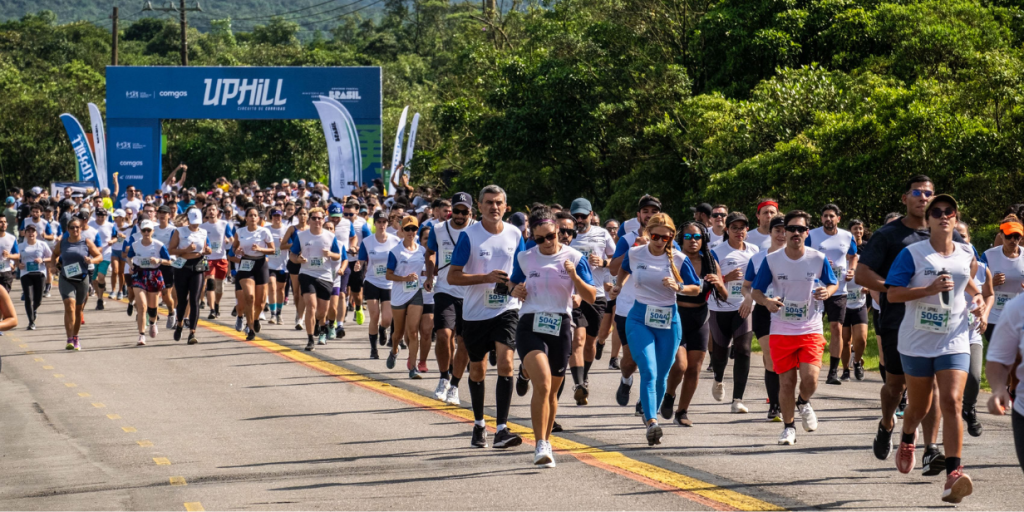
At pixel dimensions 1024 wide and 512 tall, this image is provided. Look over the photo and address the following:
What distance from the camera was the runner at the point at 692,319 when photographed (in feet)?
33.2

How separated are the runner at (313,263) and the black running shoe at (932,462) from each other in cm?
978

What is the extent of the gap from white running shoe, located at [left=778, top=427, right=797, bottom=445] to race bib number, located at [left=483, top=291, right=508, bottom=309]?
238cm

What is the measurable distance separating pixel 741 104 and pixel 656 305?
45.4 ft

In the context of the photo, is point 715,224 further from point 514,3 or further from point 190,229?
point 514,3

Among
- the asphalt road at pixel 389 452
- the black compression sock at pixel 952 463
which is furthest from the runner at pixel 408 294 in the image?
the black compression sock at pixel 952 463

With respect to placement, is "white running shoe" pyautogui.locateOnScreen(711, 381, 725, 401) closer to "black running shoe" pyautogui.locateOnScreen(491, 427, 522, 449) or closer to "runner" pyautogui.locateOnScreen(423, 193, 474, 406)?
"runner" pyautogui.locateOnScreen(423, 193, 474, 406)

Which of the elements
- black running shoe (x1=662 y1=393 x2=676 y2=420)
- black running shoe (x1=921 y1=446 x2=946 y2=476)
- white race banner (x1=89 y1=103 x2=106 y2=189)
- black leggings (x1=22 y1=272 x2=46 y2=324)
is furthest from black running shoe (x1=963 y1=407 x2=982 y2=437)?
white race banner (x1=89 y1=103 x2=106 y2=189)

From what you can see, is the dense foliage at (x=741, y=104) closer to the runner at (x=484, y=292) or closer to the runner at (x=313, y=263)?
the runner at (x=313, y=263)

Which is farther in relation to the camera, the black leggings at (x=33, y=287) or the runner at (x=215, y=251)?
the runner at (x=215, y=251)

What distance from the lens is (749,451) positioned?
9.00 meters

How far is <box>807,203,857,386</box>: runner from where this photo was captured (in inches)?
485

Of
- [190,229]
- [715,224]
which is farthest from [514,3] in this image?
[715,224]

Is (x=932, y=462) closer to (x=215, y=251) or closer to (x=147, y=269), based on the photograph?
(x=147, y=269)

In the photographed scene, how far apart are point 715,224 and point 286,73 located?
96.9ft
